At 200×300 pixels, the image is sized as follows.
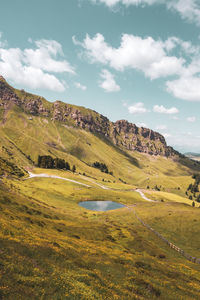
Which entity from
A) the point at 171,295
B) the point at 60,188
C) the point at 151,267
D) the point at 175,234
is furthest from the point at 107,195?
the point at 171,295

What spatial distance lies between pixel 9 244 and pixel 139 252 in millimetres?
41188

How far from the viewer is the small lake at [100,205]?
133m

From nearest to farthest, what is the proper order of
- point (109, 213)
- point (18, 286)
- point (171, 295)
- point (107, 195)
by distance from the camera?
point (18, 286) → point (171, 295) → point (109, 213) → point (107, 195)

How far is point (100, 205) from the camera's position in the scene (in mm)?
140750

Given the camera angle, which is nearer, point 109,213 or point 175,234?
point 175,234

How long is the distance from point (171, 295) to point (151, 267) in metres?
11.7

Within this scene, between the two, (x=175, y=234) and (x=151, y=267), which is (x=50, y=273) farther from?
(x=175, y=234)

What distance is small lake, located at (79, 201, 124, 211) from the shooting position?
133m

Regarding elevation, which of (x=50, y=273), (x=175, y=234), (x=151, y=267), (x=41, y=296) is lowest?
(x=175, y=234)

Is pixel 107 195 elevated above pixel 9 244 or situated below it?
below

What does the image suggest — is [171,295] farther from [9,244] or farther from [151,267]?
[9,244]

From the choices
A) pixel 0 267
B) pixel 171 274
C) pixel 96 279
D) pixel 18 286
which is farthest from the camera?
pixel 171 274

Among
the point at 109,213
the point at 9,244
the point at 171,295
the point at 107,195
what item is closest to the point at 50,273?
the point at 9,244

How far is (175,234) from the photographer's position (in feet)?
233
